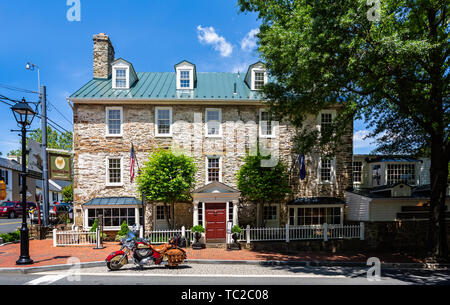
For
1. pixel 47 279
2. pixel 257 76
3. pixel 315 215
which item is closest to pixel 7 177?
pixel 47 279

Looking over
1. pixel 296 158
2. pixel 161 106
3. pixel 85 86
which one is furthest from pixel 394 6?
pixel 85 86

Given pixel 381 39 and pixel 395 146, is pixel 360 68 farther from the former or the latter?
pixel 395 146

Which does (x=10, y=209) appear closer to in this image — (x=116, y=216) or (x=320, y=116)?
(x=116, y=216)

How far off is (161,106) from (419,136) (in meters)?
14.9

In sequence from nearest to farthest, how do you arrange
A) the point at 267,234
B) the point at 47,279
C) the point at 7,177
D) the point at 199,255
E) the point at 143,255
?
the point at 47,279 → the point at 143,255 → the point at 199,255 → the point at 267,234 → the point at 7,177

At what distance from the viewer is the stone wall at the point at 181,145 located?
16.6m

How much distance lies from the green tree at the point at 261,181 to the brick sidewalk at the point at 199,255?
3474 mm

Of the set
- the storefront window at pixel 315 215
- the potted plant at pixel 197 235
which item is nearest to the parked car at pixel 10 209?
the potted plant at pixel 197 235

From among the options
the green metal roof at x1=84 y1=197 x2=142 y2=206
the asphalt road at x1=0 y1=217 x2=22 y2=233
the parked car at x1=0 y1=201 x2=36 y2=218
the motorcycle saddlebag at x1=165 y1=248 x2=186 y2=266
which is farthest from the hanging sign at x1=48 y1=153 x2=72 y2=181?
the parked car at x1=0 y1=201 x2=36 y2=218

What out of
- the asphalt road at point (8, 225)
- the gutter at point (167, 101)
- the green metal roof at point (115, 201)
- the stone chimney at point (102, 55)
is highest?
the stone chimney at point (102, 55)

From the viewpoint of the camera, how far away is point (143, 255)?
9797 millimetres

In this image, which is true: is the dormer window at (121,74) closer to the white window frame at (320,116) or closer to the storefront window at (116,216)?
the storefront window at (116,216)

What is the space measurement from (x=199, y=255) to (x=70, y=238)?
765 centimetres

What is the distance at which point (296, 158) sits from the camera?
1750 cm
